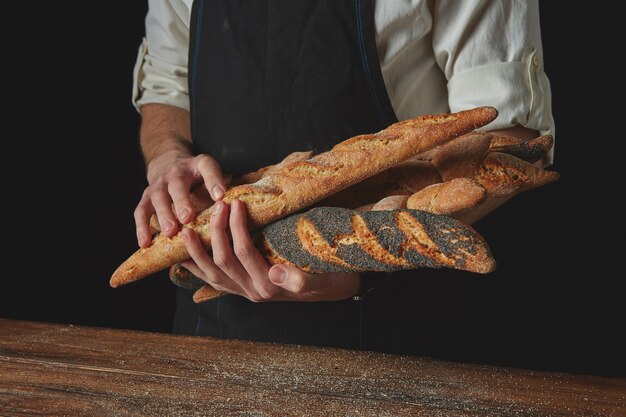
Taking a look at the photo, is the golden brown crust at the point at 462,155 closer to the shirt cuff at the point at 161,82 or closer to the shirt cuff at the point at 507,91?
the shirt cuff at the point at 507,91

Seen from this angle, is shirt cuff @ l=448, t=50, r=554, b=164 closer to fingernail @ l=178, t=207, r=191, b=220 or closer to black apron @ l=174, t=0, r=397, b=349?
black apron @ l=174, t=0, r=397, b=349

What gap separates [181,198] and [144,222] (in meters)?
0.09

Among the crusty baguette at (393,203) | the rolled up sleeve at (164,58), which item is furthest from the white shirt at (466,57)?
the rolled up sleeve at (164,58)

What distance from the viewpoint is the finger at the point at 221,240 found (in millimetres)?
1077

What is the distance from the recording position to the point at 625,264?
2043mm

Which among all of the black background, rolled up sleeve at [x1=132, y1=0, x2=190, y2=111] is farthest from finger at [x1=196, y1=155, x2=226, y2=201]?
the black background

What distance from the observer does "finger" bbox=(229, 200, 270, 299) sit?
3.50ft

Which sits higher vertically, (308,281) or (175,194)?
(175,194)

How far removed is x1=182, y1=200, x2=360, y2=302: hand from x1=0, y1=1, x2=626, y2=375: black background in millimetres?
808

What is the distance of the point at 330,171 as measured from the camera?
3.49ft

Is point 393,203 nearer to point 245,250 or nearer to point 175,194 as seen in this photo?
point 245,250

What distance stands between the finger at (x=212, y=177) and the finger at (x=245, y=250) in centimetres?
6

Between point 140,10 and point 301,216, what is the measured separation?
1.47 metres

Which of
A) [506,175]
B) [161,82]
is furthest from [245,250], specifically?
[161,82]
